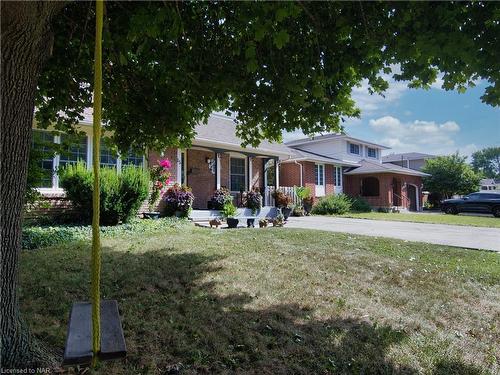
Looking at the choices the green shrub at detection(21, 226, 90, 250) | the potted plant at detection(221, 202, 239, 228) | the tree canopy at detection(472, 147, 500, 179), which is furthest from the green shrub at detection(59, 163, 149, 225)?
the tree canopy at detection(472, 147, 500, 179)

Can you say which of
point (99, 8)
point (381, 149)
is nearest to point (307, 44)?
point (99, 8)

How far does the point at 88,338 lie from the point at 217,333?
1810mm

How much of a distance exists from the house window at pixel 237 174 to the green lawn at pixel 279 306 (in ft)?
39.3

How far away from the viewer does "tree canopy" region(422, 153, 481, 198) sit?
112 ft

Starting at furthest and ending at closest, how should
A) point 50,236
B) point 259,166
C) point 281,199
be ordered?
point 259,166
point 281,199
point 50,236

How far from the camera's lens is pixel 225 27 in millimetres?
4957

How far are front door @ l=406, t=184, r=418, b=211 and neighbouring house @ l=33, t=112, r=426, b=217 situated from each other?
0.07m

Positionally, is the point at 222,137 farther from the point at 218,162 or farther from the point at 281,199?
the point at 281,199

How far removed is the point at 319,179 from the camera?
26.5m

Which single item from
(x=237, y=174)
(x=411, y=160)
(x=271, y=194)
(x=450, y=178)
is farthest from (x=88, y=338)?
(x=411, y=160)

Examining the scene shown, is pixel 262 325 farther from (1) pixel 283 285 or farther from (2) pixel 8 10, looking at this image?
(2) pixel 8 10

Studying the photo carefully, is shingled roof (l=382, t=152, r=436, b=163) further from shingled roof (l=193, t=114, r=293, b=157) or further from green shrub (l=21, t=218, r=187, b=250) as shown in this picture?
green shrub (l=21, t=218, r=187, b=250)

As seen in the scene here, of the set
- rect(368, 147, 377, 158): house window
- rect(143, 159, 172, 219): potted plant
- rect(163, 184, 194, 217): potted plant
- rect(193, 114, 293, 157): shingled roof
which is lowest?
rect(163, 184, 194, 217): potted plant

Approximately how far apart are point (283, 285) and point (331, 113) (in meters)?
2.73
